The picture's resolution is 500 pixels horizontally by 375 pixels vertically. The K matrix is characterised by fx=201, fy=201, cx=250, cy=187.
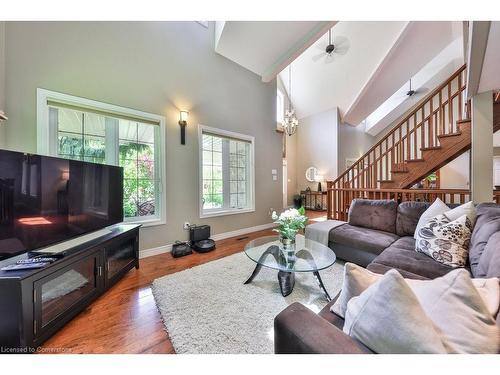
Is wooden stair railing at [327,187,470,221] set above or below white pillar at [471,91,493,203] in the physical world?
below

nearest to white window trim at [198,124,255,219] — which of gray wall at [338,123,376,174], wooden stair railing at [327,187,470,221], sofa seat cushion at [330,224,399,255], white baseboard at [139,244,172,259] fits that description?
white baseboard at [139,244,172,259]

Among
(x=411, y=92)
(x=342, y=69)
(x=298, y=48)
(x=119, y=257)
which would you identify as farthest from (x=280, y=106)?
(x=119, y=257)

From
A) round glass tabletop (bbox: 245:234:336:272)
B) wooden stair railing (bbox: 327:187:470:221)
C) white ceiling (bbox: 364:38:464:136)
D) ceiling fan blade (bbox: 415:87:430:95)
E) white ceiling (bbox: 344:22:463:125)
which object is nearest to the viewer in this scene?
round glass tabletop (bbox: 245:234:336:272)

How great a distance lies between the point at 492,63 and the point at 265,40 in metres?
2.80

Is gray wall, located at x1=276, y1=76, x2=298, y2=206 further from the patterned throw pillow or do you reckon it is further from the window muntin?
the patterned throw pillow

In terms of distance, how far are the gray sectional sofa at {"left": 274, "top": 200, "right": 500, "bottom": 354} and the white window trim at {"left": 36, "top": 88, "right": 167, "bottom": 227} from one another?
7.97ft

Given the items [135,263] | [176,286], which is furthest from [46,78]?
[176,286]

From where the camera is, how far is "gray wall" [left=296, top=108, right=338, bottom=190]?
6.66 meters

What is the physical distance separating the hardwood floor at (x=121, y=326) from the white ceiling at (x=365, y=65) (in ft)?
18.3

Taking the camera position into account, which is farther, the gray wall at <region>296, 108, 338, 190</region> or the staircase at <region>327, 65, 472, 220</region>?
the gray wall at <region>296, 108, 338, 190</region>

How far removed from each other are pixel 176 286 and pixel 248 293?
2.40 feet

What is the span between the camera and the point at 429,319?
61 cm
